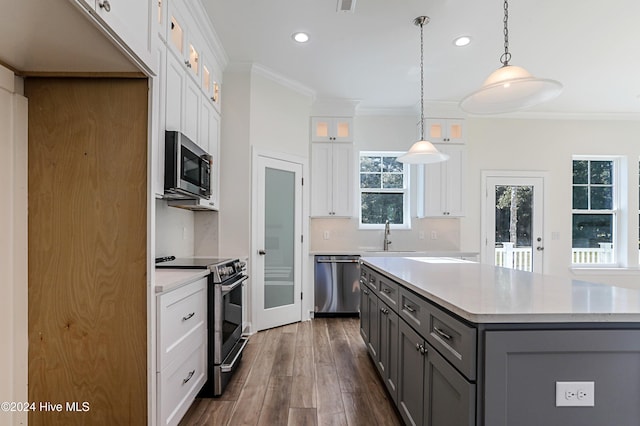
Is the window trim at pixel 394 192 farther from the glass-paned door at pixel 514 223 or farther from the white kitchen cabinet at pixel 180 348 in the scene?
the white kitchen cabinet at pixel 180 348

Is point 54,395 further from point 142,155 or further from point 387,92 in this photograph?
point 387,92

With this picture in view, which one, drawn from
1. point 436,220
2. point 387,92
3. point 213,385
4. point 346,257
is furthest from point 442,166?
point 213,385

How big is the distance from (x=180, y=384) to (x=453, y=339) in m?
1.53

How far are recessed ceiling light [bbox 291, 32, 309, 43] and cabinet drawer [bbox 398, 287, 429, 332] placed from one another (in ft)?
8.21

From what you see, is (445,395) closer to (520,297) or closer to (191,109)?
(520,297)

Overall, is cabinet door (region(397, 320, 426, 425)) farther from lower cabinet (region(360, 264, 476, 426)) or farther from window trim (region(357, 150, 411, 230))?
window trim (region(357, 150, 411, 230))

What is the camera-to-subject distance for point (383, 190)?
17.3 ft

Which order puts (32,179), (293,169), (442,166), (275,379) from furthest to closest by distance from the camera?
(442,166) → (293,169) → (275,379) → (32,179)

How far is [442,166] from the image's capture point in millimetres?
4957

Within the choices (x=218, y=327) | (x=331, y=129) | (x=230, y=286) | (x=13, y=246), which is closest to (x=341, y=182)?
(x=331, y=129)

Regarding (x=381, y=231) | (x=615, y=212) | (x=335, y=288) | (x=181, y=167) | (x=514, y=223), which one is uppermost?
(x=181, y=167)

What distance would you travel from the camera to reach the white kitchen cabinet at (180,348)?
1.69 metres

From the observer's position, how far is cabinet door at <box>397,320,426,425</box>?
63.7 inches

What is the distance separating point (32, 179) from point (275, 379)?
207 centimetres
